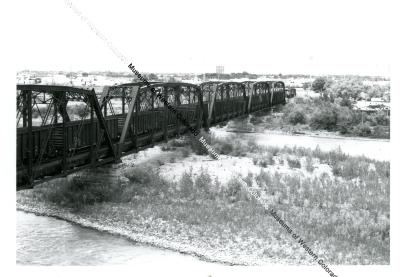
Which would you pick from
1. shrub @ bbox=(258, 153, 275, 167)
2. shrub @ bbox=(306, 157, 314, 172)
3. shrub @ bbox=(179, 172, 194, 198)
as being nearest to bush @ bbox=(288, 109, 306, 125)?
shrub @ bbox=(258, 153, 275, 167)

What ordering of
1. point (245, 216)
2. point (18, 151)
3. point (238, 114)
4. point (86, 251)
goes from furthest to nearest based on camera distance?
point (238, 114) → point (245, 216) → point (86, 251) → point (18, 151)

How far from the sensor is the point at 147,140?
2302cm

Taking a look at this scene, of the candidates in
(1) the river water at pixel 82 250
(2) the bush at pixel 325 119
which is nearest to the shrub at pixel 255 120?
(2) the bush at pixel 325 119

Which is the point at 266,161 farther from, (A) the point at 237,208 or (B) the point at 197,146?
(A) the point at 237,208

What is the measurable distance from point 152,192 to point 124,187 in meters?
1.44

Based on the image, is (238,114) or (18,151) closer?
(18,151)

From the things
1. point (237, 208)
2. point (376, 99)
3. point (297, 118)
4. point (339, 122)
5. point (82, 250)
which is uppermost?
point (376, 99)

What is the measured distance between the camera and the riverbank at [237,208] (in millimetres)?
15672

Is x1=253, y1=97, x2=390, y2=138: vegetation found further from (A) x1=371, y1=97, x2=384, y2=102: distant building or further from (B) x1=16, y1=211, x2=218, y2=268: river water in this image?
(B) x1=16, y1=211, x2=218, y2=268: river water

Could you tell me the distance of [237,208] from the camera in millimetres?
18891

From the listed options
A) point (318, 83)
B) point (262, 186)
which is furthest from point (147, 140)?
point (318, 83)

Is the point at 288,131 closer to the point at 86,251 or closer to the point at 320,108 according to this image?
the point at 320,108

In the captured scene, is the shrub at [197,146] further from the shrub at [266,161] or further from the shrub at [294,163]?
the shrub at [294,163]

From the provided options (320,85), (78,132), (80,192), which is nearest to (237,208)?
(78,132)
